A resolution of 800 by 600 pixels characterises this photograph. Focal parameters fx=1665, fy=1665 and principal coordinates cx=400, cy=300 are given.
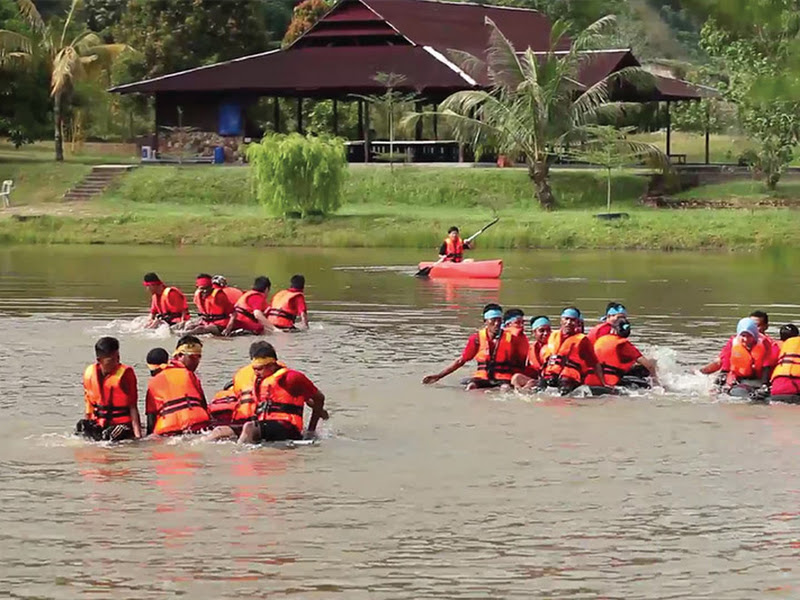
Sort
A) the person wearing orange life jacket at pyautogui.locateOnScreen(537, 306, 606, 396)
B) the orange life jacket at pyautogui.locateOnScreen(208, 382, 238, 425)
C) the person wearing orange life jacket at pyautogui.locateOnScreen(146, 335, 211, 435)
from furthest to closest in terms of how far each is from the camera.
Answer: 1. the person wearing orange life jacket at pyautogui.locateOnScreen(537, 306, 606, 396)
2. the orange life jacket at pyautogui.locateOnScreen(208, 382, 238, 425)
3. the person wearing orange life jacket at pyautogui.locateOnScreen(146, 335, 211, 435)

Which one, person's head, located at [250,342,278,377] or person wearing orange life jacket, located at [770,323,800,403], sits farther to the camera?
person wearing orange life jacket, located at [770,323,800,403]

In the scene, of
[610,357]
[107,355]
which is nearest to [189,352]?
[107,355]

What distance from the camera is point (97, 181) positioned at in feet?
174

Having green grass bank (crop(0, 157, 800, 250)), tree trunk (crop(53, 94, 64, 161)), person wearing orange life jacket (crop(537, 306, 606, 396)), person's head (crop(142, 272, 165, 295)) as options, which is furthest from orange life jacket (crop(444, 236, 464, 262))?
tree trunk (crop(53, 94, 64, 161))

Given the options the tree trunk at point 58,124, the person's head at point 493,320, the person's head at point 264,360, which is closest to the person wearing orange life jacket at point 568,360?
the person's head at point 493,320

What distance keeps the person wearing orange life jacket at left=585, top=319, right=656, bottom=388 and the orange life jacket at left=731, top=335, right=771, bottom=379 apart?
1.00 metres

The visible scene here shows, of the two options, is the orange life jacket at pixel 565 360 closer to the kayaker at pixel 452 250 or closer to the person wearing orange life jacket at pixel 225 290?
the person wearing orange life jacket at pixel 225 290

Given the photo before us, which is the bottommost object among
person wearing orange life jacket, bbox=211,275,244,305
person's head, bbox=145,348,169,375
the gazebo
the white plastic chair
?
person wearing orange life jacket, bbox=211,275,244,305

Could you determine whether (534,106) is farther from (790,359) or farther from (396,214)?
(790,359)

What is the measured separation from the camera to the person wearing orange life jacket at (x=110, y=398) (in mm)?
15305

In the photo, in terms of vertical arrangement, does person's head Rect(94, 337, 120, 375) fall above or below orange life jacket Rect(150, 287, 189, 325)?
above

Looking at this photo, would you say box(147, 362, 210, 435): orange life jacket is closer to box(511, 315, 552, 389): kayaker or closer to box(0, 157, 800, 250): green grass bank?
box(511, 315, 552, 389): kayaker

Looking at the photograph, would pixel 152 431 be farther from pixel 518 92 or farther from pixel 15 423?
pixel 518 92

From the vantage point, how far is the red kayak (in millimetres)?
34469
